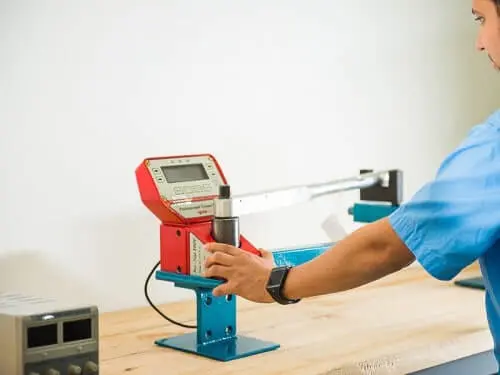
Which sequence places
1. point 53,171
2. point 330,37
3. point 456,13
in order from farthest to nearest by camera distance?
point 456,13 < point 330,37 < point 53,171

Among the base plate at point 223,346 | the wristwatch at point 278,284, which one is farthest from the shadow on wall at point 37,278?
the wristwatch at point 278,284

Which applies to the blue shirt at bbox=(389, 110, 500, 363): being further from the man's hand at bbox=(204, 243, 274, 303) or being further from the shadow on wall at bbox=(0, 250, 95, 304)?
the shadow on wall at bbox=(0, 250, 95, 304)

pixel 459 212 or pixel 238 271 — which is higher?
pixel 459 212

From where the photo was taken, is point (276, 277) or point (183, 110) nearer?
point (276, 277)

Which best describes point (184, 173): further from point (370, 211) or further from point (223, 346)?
point (370, 211)

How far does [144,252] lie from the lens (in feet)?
6.08

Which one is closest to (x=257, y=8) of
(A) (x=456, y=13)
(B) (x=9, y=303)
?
(A) (x=456, y=13)

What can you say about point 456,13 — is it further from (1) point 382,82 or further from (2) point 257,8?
(2) point 257,8

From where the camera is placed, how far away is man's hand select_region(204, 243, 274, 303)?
1303mm

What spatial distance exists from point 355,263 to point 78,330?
41 centimetres

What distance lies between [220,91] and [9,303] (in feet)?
2.85

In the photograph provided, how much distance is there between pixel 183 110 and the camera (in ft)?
6.23

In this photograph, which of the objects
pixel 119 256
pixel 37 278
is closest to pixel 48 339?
pixel 37 278

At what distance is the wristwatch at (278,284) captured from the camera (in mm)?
1276
